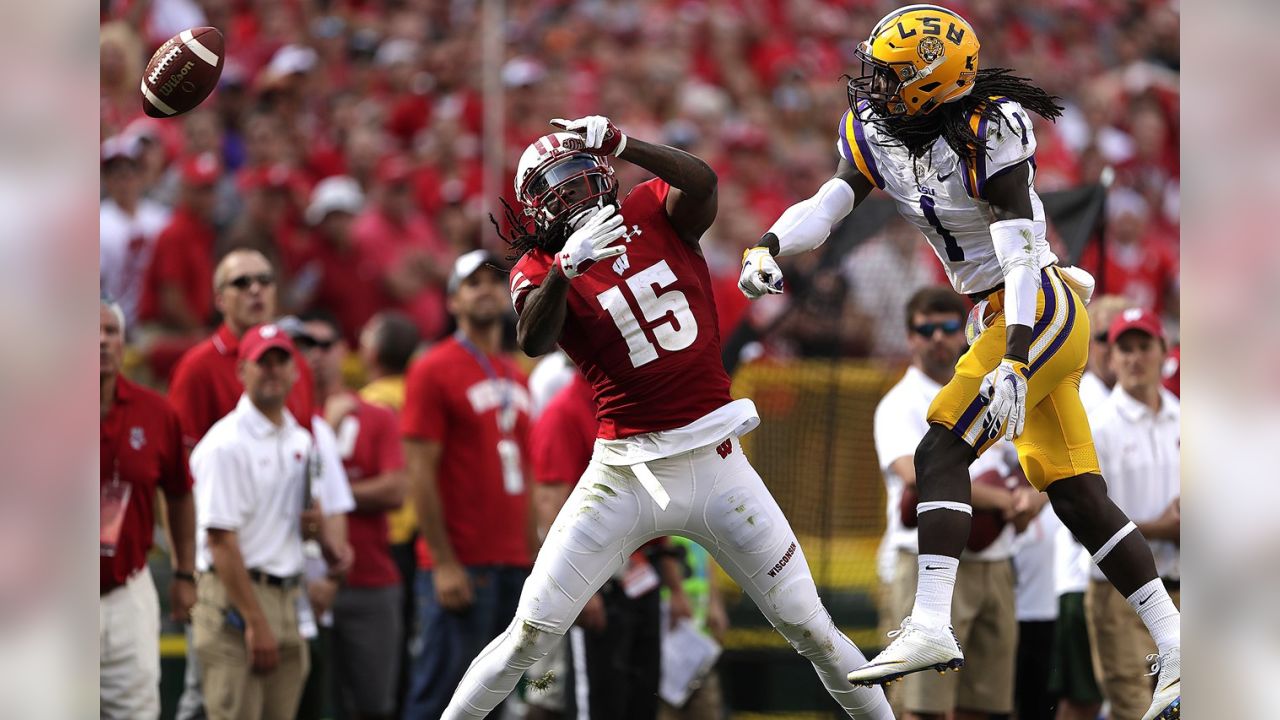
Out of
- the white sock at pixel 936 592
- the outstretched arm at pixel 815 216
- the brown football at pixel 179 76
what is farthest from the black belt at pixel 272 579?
the white sock at pixel 936 592

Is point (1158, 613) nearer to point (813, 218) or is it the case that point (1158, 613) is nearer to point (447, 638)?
point (813, 218)

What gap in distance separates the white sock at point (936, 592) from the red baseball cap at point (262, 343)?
3046mm

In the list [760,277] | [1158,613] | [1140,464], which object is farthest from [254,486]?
[1140,464]

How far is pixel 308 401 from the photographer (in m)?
7.34

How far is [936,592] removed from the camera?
194 inches

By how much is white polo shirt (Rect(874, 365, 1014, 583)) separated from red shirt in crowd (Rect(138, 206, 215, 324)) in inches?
185

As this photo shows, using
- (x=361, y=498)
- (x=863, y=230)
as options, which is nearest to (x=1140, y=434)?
(x=863, y=230)

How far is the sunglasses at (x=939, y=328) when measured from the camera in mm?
6898

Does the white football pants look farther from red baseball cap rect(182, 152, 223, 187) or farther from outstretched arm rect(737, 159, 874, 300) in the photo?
red baseball cap rect(182, 152, 223, 187)

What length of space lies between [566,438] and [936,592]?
8.03 ft
